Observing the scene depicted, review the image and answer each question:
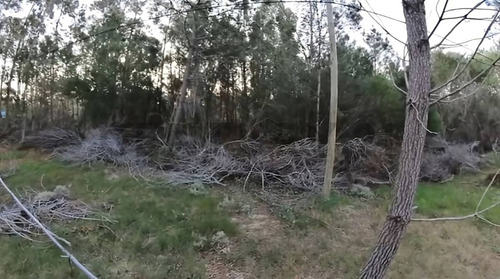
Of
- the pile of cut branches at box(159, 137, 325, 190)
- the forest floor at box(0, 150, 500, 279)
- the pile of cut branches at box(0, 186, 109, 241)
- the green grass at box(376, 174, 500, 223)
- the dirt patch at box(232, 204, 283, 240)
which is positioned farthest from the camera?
the pile of cut branches at box(159, 137, 325, 190)

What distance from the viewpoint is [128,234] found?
4691 mm

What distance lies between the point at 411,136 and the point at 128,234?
371 centimetres

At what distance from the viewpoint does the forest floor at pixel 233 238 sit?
415 cm

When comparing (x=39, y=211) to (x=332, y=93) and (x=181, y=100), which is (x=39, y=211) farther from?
(x=332, y=93)

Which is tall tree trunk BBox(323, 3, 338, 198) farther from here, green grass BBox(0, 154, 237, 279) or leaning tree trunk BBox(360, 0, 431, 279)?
leaning tree trunk BBox(360, 0, 431, 279)

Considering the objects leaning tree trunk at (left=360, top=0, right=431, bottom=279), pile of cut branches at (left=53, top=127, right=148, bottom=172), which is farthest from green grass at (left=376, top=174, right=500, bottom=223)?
pile of cut branches at (left=53, top=127, right=148, bottom=172)

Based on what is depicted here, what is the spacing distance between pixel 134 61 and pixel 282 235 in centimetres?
632

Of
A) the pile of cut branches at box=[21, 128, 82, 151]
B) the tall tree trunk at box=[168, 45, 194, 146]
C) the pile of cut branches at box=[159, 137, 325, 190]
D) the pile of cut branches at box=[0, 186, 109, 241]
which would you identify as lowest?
the pile of cut branches at box=[0, 186, 109, 241]

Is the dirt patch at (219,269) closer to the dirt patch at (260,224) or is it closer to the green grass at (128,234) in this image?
the green grass at (128,234)

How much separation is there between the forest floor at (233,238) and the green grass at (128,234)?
0.04 ft

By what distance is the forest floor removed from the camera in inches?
163

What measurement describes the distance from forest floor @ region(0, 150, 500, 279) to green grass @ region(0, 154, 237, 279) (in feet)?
0.04

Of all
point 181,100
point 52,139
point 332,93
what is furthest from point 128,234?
point 52,139

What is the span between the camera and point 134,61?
9.22 metres
